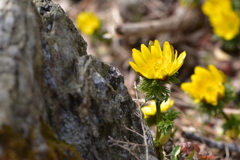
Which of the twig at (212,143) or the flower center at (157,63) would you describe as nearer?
the flower center at (157,63)

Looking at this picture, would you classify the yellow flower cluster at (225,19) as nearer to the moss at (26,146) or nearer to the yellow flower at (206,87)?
the yellow flower at (206,87)

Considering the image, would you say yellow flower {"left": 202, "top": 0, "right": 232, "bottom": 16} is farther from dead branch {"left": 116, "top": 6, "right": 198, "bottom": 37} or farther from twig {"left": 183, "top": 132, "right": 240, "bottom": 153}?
twig {"left": 183, "top": 132, "right": 240, "bottom": 153}

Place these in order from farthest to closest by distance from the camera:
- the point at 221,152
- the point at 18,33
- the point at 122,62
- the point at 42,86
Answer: the point at 122,62, the point at 221,152, the point at 42,86, the point at 18,33

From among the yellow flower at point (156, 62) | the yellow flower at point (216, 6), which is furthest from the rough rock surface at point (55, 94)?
the yellow flower at point (216, 6)

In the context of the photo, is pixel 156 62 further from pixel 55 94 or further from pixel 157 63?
pixel 55 94


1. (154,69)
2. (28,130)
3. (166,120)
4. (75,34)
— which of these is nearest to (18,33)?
(28,130)

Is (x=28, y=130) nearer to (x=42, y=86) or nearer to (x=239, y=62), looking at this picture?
(x=42, y=86)

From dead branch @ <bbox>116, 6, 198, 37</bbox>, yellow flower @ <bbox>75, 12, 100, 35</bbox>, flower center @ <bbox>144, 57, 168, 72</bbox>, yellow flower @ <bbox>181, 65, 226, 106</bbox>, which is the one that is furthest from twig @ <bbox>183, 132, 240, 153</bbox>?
yellow flower @ <bbox>75, 12, 100, 35</bbox>
